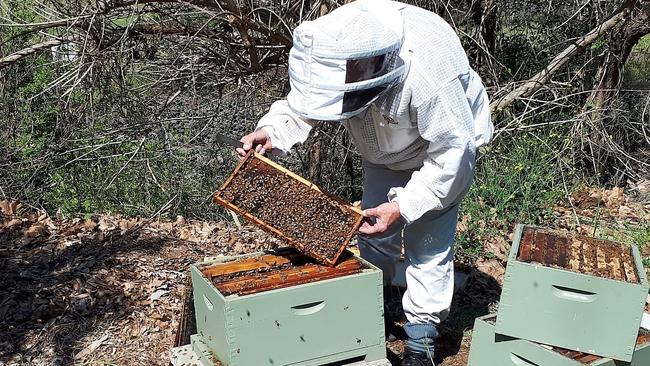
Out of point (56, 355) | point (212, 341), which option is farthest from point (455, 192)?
point (56, 355)

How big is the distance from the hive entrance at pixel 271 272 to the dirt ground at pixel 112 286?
91 cm

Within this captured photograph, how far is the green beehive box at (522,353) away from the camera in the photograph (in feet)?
8.76

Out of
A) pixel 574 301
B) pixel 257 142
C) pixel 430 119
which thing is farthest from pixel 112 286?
pixel 574 301

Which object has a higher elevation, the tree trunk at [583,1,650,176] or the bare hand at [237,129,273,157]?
the bare hand at [237,129,273,157]

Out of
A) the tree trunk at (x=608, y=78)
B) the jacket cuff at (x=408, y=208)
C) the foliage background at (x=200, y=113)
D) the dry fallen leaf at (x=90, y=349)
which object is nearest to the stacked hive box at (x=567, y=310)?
the jacket cuff at (x=408, y=208)

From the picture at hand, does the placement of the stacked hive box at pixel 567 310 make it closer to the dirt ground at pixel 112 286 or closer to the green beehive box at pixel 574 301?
the green beehive box at pixel 574 301

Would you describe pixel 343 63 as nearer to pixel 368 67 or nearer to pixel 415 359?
pixel 368 67

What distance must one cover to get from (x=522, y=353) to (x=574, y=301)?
343 millimetres

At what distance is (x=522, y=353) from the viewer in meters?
2.81

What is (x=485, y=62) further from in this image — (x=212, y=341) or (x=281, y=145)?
(x=212, y=341)

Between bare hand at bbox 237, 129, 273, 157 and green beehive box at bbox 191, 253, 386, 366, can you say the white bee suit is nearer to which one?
bare hand at bbox 237, 129, 273, 157

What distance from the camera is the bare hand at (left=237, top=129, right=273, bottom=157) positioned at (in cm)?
302

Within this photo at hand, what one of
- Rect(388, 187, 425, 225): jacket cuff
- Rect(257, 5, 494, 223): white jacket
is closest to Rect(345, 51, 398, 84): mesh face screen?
Rect(257, 5, 494, 223): white jacket

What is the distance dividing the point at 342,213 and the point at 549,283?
915mm
